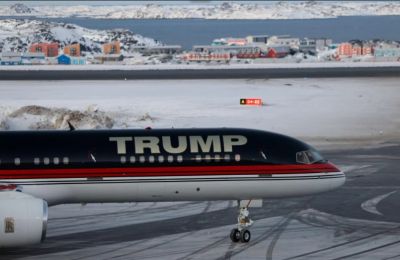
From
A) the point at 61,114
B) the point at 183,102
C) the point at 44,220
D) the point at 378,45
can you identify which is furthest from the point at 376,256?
the point at 378,45

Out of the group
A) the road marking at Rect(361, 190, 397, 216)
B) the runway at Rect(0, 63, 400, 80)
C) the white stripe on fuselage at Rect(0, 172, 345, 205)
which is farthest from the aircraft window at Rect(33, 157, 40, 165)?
the runway at Rect(0, 63, 400, 80)

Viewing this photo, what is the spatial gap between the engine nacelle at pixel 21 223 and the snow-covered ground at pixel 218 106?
32.9m

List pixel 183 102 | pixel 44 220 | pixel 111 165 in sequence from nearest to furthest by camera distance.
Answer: pixel 44 220
pixel 111 165
pixel 183 102

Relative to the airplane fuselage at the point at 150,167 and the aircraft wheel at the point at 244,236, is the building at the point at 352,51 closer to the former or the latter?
the airplane fuselage at the point at 150,167

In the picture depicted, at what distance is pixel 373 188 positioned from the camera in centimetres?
4547

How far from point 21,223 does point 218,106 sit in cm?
4820

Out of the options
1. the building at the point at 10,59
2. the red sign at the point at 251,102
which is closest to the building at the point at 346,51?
the building at the point at 10,59

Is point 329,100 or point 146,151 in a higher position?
point 146,151

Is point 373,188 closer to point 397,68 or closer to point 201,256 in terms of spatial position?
point 201,256

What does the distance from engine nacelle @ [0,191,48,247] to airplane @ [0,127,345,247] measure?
7.50ft

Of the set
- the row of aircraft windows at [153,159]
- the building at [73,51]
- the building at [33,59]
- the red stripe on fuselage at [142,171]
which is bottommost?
the building at [73,51]

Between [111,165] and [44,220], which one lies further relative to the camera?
[111,165]

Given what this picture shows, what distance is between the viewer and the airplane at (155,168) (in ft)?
108

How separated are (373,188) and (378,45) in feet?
446
